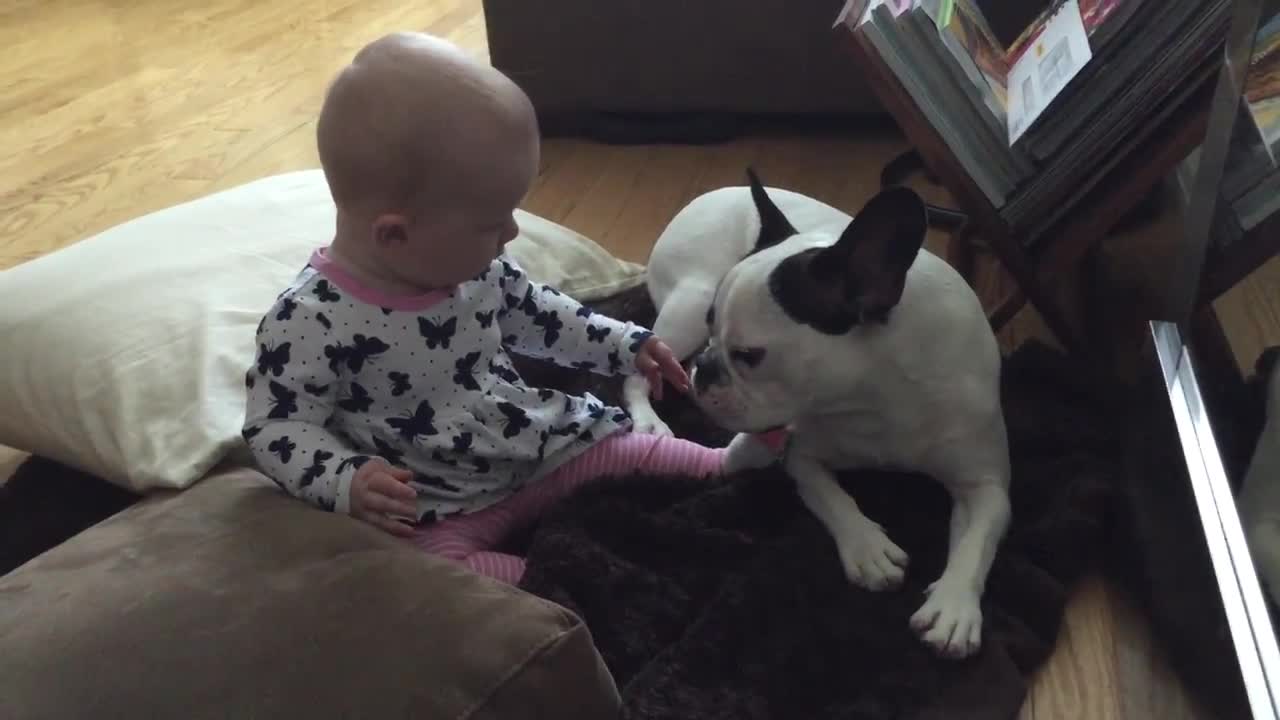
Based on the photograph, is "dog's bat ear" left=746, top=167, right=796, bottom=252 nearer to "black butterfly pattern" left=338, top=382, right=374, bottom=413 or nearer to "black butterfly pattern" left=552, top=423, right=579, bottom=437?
"black butterfly pattern" left=552, top=423, right=579, bottom=437

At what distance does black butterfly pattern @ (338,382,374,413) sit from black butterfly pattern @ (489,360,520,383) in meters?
0.17

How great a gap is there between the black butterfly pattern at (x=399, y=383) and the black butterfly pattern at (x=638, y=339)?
32cm

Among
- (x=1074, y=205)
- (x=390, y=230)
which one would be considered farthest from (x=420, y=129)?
(x=1074, y=205)

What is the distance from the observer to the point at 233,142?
274cm

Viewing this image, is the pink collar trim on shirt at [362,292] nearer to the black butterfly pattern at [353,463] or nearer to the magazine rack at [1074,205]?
the black butterfly pattern at [353,463]

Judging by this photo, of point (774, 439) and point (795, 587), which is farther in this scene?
point (774, 439)

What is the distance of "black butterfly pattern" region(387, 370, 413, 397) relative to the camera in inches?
49.4

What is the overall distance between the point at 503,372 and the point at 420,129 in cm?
39

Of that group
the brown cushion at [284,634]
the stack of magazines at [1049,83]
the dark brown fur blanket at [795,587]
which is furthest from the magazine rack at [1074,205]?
the brown cushion at [284,634]

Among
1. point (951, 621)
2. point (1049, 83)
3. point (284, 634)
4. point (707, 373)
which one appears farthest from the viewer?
point (1049, 83)

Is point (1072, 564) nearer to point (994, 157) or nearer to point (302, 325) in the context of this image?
point (994, 157)

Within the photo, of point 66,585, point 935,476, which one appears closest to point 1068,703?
point 935,476

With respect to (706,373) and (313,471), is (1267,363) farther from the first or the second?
(313,471)

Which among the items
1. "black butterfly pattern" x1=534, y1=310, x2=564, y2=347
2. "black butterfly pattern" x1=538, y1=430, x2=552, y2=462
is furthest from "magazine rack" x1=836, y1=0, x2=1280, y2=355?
"black butterfly pattern" x1=538, y1=430, x2=552, y2=462
